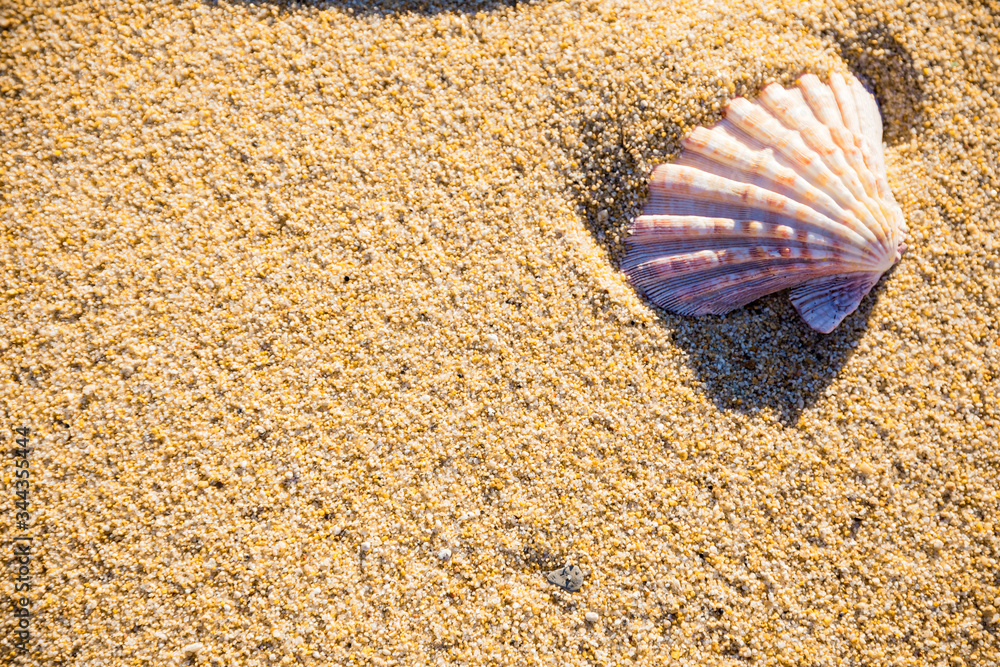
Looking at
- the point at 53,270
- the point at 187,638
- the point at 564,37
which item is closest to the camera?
the point at 187,638

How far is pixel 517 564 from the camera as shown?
199 cm

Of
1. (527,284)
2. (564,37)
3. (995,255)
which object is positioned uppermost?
(564,37)

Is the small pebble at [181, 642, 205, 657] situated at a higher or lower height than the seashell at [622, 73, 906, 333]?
lower

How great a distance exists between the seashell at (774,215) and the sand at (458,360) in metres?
0.09

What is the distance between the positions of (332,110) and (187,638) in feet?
6.10

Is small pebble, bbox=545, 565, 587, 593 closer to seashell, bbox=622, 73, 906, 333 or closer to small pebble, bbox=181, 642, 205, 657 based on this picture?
seashell, bbox=622, 73, 906, 333

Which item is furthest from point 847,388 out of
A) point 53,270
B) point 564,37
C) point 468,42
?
point 53,270

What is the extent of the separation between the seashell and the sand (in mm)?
92

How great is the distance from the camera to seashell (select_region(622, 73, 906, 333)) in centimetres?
204

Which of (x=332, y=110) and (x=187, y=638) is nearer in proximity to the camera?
(x=187, y=638)

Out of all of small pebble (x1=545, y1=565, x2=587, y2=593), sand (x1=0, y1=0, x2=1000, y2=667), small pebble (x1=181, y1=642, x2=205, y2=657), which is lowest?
small pebble (x1=545, y1=565, x2=587, y2=593)

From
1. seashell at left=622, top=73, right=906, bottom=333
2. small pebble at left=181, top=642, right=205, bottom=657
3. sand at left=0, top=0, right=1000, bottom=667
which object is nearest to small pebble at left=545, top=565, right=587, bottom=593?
sand at left=0, top=0, right=1000, bottom=667

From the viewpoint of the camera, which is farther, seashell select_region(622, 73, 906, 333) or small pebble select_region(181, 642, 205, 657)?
seashell select_region(622, 73, 906, 333)

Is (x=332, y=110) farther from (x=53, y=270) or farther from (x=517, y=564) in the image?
(x=517, y=564)
